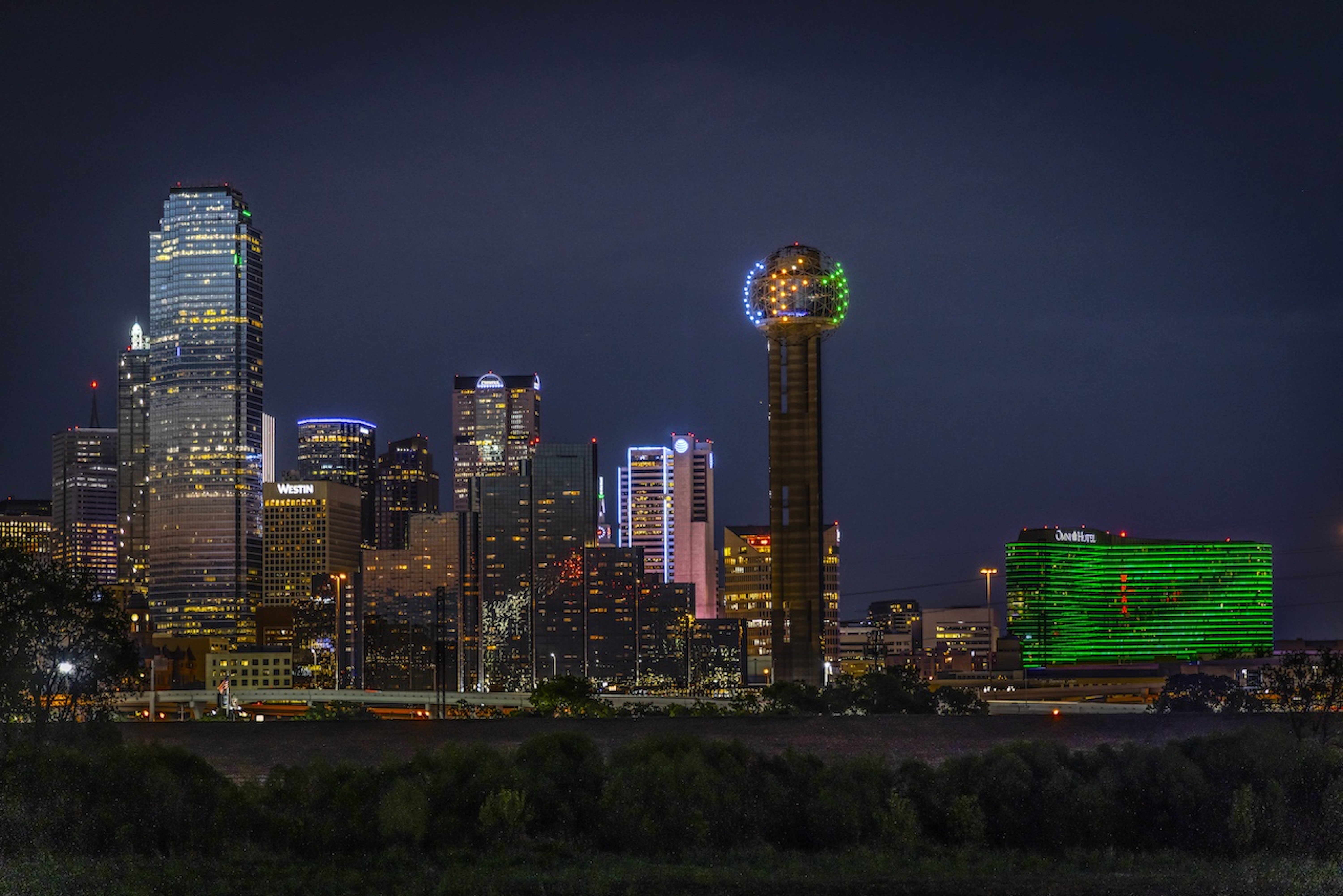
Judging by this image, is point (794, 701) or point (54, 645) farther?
point (794, 701)

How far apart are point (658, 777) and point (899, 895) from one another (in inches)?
445

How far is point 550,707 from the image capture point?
158 m

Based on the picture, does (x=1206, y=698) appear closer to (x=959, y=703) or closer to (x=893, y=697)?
(x=959, y=703)

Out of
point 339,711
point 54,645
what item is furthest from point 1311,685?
point 339,711

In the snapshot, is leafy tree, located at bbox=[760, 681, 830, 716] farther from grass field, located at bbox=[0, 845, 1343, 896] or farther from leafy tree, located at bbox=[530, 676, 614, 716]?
grass field, located at bbox=[0, 845, 1343, 896]

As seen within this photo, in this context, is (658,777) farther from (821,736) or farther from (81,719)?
(821,736)

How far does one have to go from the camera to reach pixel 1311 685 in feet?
345

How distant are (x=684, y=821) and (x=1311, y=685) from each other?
6475 cm

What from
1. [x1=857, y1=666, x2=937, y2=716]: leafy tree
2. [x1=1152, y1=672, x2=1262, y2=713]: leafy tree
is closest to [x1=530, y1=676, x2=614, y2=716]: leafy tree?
[x1=857, y1=666, x2=937, y2=716]: leafy tree

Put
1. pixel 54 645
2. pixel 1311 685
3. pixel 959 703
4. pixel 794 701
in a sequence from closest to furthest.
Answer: pixel 54 645, pixel 1311 685, pixel 794 701, pixel 959 703

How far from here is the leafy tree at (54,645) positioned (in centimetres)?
7181

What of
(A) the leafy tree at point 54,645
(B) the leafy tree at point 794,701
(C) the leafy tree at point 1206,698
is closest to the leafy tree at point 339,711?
(B) the leafy tree at point 794,701

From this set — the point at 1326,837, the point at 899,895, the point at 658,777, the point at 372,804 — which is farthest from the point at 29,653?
the point at 1326,837

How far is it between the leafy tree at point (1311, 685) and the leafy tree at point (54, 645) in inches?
2558
